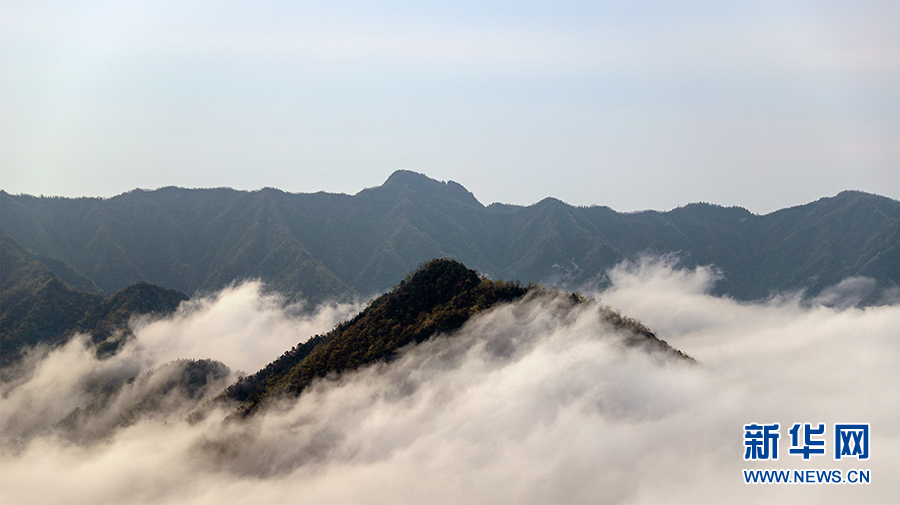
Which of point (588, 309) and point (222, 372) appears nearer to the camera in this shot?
point (588, 309)

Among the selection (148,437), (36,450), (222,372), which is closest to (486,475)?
(148,437)

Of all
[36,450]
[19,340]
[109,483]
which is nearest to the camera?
[109,483]

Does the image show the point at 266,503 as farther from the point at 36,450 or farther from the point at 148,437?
the point at 36,450

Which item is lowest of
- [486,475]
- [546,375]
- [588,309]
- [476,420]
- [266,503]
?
[266,503]

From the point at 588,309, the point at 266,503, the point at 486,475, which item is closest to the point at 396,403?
the point at 486,475

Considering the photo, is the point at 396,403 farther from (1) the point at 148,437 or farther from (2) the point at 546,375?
(1) the point at 148,437

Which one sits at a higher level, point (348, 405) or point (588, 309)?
point (588, 309)

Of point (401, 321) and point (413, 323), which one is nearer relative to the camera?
point (413, 323)

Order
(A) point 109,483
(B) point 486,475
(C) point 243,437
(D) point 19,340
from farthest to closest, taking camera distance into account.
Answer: (D) point 19,340, (A) point 109,483, (C) point 243,437, (B) point 486,475

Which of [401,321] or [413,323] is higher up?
[401,321]
